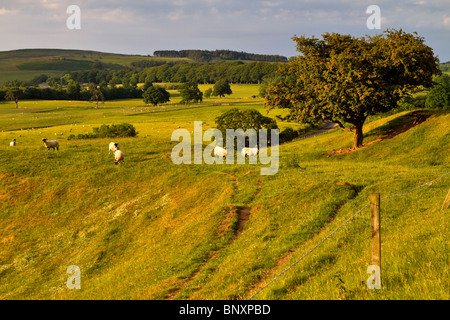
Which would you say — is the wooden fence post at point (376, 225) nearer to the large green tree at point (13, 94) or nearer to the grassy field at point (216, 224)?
the grassy field at point (216, 224)

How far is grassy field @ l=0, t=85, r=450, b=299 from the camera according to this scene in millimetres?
13391

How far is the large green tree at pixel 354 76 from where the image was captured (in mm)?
45094

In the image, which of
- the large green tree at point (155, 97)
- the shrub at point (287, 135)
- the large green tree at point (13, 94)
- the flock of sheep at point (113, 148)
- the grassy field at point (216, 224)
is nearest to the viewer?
the grassy field at point (216, 224)

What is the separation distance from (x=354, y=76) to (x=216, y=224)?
29489 mm

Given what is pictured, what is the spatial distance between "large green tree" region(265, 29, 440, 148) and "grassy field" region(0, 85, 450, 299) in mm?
5341

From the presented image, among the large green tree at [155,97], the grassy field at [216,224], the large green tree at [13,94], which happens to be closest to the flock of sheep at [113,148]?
the grassy field at [216,224]

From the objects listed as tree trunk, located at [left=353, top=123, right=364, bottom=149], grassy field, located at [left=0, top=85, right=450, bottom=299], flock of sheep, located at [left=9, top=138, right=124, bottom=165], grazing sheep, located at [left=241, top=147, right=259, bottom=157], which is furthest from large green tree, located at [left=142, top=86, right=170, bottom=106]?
tree trunk, located at [left=353, top=123, right=364, bottom=149]

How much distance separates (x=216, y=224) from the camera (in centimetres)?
2397

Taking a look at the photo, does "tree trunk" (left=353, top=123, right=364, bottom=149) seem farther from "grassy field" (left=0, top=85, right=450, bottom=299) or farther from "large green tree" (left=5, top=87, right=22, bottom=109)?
"large green tree" (left=5, top=87, right=22, bottom=109)

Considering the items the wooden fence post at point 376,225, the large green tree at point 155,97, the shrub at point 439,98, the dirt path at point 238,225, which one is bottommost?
the dirt path at point 238,225

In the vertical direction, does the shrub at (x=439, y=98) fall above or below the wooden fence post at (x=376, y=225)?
above

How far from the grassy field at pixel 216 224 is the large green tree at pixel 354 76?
17.5ft

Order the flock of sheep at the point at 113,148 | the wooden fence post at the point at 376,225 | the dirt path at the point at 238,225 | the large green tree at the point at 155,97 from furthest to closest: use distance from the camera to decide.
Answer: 1. the large green tree at the point at 155,97
2. the flock of sheep at the point at 113,148
3. the dirt path at the point at 238,225
4. the wooden fence post at the point at 376,225
